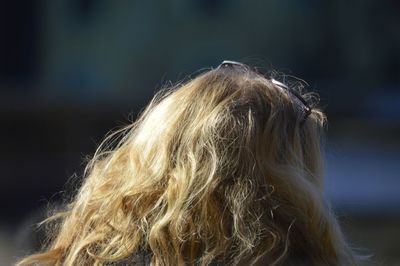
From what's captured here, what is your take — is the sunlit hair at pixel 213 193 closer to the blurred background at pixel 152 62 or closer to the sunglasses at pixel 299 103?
the sunglasses at pixel 299 103

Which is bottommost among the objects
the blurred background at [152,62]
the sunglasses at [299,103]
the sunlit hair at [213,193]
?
the blurred background at [152,62]

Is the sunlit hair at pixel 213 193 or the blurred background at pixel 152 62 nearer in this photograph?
the sunlit hair at pixel 213 193

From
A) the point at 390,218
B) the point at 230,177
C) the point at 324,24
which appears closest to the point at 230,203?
the point at 230,177

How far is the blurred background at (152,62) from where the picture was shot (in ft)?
26.4

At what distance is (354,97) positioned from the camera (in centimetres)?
819

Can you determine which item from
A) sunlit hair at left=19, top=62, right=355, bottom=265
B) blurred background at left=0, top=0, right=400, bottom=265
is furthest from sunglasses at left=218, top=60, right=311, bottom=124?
blurred background at left=0, top=0, right=400, bottom=265

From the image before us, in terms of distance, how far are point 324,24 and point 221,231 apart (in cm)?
660

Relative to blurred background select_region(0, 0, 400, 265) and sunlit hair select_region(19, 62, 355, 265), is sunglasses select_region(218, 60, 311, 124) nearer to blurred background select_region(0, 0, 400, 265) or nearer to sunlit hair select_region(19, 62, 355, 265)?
sunlit hair select_region(19, 62, 355, 265)

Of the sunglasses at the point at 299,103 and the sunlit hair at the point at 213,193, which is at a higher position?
the sunglasses at the point at 299,103

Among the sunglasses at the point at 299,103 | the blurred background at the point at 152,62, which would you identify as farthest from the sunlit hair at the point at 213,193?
the blurred background at the point at 152,62

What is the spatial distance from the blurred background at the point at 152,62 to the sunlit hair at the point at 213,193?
6210 mm

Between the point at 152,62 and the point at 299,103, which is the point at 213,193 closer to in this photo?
the point at 299,103

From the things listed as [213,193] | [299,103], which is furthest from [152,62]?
[213,193]

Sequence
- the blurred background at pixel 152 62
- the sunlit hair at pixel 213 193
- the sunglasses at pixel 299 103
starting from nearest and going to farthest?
the sunlit hair at pixel 213 193 → the sunglasses at pixel 299 103 → the blurred background at pixel 152 62
